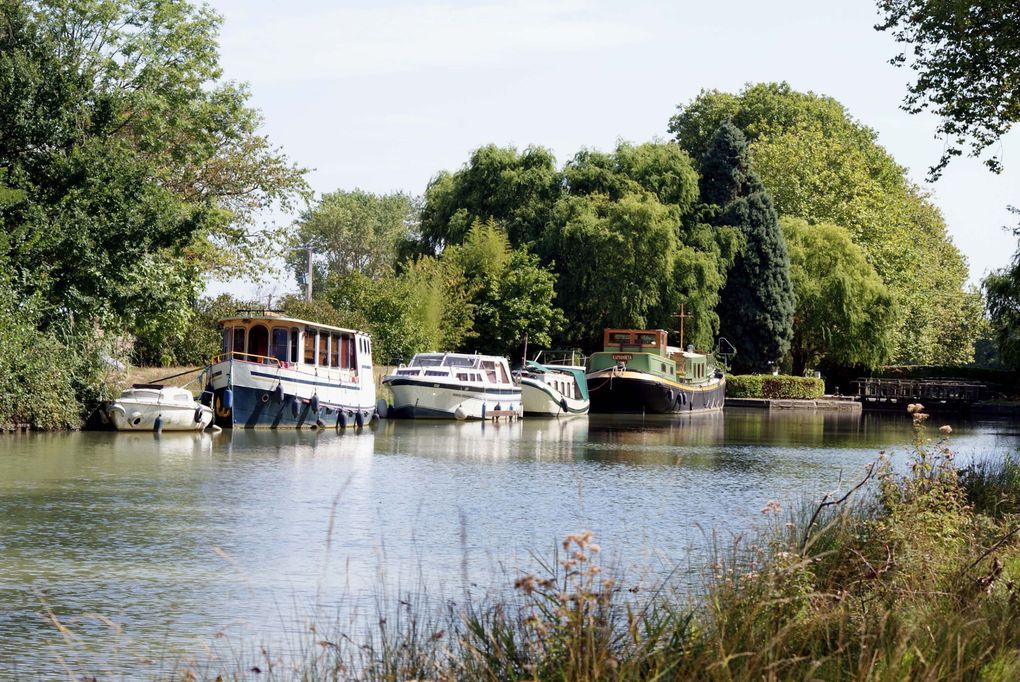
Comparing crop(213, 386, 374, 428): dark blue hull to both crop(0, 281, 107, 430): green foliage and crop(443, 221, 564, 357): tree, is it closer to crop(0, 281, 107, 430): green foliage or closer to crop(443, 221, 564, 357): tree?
crop(0, 281, 107, 430): green foliage

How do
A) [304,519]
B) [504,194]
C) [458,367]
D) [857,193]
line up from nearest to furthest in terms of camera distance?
[304,519] < [458,367] < [504,194] < [857,193]

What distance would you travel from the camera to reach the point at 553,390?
5184 centimetres

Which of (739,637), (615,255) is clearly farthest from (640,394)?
(739,637)

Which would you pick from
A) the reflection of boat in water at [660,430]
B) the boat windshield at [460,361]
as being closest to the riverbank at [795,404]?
the reflection of boat in water at [660,430]

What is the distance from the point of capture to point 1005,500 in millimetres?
15539

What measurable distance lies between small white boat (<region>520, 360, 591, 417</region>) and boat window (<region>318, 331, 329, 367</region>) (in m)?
13.7

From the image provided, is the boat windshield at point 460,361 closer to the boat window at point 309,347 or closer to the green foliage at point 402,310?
the green foliage at point 402,310

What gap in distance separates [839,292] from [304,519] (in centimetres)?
5569

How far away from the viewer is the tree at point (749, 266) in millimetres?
68000

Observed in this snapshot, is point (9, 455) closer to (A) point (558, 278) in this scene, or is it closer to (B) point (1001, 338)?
(B) point (1001, 338)

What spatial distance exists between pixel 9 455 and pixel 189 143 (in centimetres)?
2109

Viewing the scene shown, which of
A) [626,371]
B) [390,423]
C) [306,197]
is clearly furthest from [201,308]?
[626,371]

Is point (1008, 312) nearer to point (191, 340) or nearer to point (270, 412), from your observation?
point (270, 412)

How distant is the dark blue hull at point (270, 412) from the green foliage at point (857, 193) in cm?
4159
